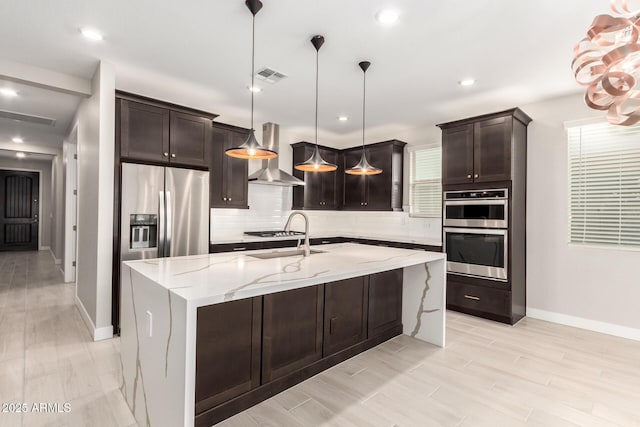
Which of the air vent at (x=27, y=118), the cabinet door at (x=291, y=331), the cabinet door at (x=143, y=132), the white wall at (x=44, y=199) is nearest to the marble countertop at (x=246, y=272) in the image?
the cabinet door at (x=291, y=331)

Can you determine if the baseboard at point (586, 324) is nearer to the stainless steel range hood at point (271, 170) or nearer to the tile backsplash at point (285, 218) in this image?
the tile backsplash at point (285, 218)

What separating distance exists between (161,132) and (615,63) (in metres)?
3.81

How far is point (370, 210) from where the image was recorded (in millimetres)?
5664

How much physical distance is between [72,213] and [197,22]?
496 cm

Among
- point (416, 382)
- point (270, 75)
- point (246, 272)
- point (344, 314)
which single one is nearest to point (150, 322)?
point (246, 272)

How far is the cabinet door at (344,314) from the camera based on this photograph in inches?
103

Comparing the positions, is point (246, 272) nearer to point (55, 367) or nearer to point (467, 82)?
point (55, 367)

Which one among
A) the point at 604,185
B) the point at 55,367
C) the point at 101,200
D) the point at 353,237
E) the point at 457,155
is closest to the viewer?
the point at 55,367

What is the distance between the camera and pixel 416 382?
2.44m

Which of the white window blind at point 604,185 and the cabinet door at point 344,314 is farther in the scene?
the white window blind at point 604,185

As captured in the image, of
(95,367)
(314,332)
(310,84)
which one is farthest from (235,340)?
(310,84)

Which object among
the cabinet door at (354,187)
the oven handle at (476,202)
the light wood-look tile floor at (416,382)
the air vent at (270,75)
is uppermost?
the air vent at (270,75)

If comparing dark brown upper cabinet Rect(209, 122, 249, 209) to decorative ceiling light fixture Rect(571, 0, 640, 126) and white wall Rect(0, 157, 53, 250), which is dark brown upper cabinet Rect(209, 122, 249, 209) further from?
white wall Rect(0, 157, 53, 250)

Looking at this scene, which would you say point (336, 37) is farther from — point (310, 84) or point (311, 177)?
point (311, 177)
